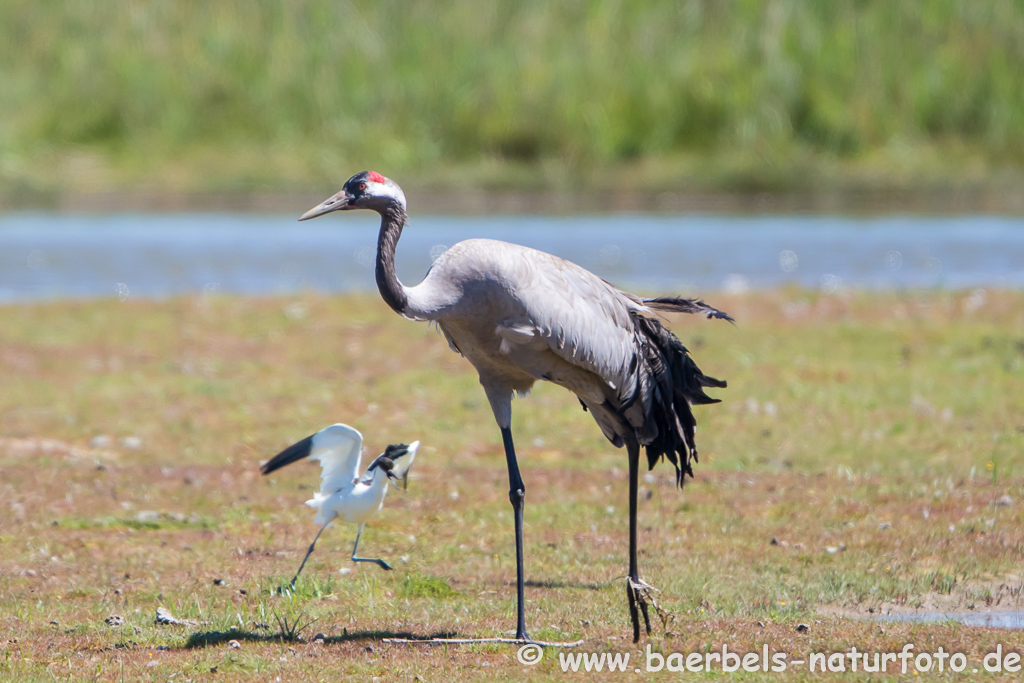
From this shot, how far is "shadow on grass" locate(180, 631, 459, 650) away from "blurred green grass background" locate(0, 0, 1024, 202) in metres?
16.4

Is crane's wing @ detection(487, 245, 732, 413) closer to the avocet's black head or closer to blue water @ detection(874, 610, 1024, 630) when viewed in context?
the avocet's black head

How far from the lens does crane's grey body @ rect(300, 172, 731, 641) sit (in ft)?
17.9

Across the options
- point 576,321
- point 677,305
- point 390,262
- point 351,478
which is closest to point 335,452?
point 351,478

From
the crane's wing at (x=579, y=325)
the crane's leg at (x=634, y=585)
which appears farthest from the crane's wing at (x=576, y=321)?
the crane's leg at (x=634, y=585)

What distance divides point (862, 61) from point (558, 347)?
1960 cm

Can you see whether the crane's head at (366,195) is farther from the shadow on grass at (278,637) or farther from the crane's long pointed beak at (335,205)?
the shadow on grass at (278,637)

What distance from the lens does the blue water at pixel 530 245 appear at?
15.3 m

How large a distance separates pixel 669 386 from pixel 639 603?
37.3 inches

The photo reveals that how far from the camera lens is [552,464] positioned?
27.7 ft

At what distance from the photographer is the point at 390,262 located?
5469 mm

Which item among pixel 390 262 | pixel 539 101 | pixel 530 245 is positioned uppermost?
pixel 539 101

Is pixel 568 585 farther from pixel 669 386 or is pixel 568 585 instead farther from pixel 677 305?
pixel 677 305

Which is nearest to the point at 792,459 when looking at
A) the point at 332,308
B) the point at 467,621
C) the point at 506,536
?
the point at 506,536

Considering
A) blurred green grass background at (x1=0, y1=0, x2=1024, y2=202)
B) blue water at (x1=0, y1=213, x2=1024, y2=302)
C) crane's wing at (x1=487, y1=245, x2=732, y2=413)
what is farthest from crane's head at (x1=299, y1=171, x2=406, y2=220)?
blurred green grass background at (x1=0, y1=0, x2=1024, y2=202)
